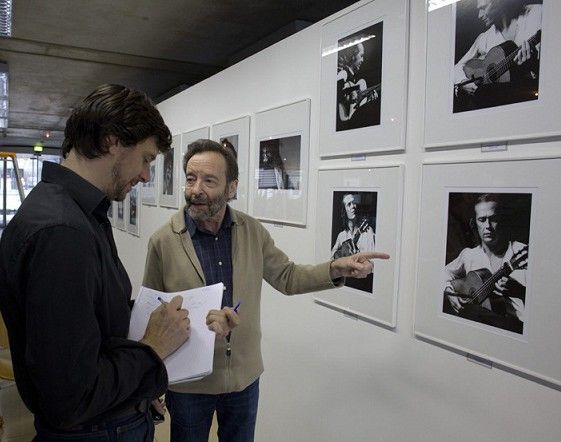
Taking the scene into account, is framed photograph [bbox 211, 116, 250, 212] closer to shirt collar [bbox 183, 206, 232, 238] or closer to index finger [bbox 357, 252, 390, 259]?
shirt collar [bbox 183, 206, 232, 238]

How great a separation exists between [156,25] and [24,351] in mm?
4102

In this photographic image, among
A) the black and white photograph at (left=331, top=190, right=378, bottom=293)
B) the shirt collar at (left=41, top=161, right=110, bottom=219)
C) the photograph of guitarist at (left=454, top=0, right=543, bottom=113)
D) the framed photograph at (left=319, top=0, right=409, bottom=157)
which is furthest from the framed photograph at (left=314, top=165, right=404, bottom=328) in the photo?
the shirt collar at (left=41, top=161, right=110, bottom=219)

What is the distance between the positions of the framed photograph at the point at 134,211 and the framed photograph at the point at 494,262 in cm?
478

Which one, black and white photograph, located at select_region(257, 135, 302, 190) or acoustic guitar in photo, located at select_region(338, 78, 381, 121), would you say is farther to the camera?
black and white photograph, located at select_region(257, 135, 302, 190)

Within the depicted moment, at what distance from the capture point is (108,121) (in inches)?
47.1

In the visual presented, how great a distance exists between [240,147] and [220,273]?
1.59 metres

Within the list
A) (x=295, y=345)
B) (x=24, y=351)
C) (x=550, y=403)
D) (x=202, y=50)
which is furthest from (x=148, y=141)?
(x=202, y=50)

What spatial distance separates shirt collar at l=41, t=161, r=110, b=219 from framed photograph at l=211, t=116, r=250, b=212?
87.3 inches

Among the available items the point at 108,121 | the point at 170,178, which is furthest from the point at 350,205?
the point at 170,178

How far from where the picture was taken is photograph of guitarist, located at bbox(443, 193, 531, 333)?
161cm

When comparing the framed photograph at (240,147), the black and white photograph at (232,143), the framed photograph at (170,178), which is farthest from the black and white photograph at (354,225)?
the framed photograph at (170,178)

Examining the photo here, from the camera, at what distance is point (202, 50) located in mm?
5352

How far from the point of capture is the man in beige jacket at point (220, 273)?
2.02m

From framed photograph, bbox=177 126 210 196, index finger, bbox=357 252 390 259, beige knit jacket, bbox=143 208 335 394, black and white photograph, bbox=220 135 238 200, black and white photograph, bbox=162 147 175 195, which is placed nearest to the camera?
index finger, bbox=357 252 390 259
